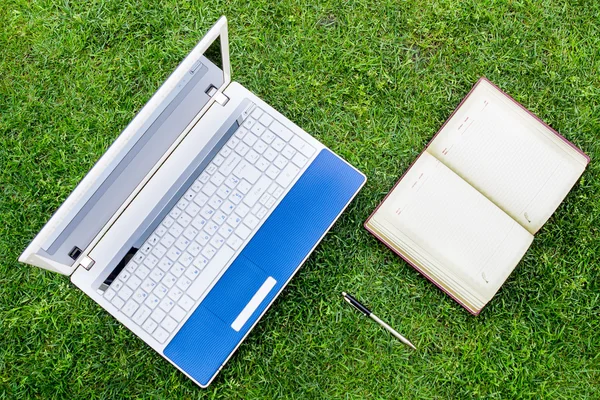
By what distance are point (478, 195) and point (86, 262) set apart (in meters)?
1.12

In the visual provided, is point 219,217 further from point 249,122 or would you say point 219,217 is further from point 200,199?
point 249,122

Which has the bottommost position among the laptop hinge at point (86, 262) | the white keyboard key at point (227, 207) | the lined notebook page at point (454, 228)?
the laptop hinge at point (86, 262)

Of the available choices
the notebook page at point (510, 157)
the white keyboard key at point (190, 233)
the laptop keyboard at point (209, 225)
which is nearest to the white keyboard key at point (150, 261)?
the laptop keyboard at point (209, 225)

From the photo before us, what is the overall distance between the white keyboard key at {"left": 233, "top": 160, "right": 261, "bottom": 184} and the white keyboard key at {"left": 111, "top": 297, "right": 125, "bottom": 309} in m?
0.45

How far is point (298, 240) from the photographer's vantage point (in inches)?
59.0

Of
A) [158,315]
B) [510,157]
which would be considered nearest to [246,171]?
[158,315]

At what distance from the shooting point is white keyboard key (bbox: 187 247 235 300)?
144 cm

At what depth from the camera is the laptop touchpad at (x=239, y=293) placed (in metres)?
1.46

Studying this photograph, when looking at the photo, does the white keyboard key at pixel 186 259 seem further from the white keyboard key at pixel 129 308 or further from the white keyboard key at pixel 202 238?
the white keyboard key at pixel 129 308

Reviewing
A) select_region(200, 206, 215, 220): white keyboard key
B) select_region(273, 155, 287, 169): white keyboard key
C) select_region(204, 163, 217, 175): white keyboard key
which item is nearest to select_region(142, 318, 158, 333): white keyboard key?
select_region(200, 206, 215, 220): white keyboard key

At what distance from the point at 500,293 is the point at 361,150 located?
0.63 m

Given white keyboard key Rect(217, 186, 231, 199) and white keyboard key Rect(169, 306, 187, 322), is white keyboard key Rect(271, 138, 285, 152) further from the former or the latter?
white keyboard key Rect(169, 306, 187, 322)

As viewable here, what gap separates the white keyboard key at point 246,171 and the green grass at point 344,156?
1.23 feet

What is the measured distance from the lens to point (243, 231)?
1.45 meters
